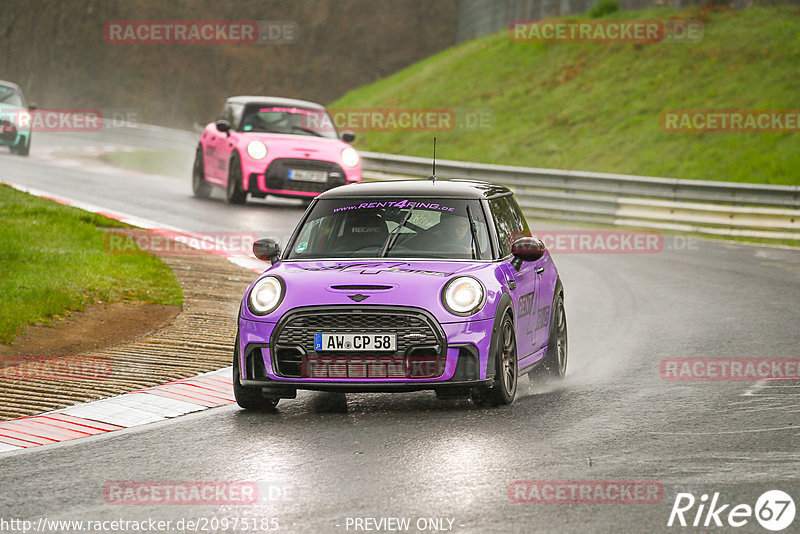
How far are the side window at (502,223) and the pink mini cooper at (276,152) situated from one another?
412 inches

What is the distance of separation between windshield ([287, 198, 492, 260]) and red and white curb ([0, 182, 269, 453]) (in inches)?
42.8

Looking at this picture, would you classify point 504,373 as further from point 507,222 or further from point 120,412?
point 120,412

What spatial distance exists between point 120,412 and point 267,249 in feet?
4.80

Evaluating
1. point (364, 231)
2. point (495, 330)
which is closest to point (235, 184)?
point (364, 231)

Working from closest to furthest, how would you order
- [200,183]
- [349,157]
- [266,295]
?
[266,295], [349,157], [200,183]

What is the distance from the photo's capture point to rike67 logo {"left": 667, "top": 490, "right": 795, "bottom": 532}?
5.48m

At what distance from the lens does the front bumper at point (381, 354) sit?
7.53m

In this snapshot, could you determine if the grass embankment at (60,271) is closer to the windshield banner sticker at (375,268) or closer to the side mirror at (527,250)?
the windshield banner sticker at (375,268)

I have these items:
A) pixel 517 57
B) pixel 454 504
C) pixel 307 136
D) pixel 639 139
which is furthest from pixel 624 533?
pixel 517 57

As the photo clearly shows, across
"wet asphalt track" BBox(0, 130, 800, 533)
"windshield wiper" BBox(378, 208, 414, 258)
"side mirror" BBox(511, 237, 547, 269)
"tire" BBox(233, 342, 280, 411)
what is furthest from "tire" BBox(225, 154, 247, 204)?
"tire" BBox(233, 342, 280, 411)

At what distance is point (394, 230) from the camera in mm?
8594

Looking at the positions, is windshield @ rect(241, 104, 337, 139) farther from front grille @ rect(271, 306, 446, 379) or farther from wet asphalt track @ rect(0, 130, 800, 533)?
front grille @ rect(271, 306, 446, 379)

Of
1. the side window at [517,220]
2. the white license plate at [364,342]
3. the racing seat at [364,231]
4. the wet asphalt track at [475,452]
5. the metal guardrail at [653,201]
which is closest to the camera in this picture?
the wet asphalt track at [475,452]

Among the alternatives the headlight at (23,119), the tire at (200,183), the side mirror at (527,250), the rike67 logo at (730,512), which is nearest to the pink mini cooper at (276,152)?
the tire at (200,183)
